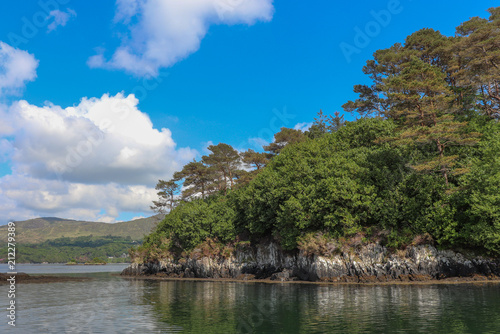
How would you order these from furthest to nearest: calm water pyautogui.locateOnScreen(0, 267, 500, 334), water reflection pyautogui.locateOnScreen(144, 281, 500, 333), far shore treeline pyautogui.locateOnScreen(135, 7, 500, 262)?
far shore treeline pyautogui.locateOnScreen(135, 7, 500, 262), calm water pyautogui.locateOnScreen(0, 267, 500, 334), water reflection pyautogui.locateOnScreen(144, 281, 500, 333)

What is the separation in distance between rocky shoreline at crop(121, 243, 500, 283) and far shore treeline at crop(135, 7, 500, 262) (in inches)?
63.7

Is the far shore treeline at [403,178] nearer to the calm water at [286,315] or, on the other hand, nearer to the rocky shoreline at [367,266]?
the rocky shoreline at [367,266]

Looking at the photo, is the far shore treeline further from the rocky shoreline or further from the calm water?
the calm water

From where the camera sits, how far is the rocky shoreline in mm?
44750

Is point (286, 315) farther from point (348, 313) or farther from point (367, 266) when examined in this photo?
point (367, 266)

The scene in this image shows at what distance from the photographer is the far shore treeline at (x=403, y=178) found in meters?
44.0


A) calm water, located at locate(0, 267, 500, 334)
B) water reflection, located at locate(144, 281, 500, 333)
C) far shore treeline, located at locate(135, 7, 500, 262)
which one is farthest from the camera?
far shore treeline, located at locate(135, 7, 500, 262)

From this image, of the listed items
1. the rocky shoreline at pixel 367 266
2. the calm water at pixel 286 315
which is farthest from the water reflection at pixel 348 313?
the rocky shoreline at pixel 367 266

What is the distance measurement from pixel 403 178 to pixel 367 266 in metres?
14.2

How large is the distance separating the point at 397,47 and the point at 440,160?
52.8 metres

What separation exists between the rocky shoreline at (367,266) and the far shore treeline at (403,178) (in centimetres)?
162

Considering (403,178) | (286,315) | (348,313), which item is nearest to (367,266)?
(403,178)

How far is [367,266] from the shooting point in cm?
4962

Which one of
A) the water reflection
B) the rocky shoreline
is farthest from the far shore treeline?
the water reflection
